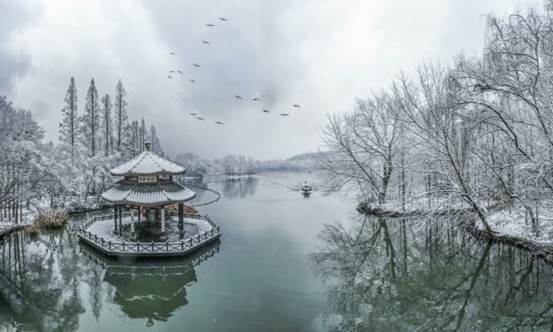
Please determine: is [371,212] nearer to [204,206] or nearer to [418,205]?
[418,205]

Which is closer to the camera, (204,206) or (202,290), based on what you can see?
(202,290)

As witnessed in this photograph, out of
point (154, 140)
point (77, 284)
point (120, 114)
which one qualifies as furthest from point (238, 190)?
point (77, 284)

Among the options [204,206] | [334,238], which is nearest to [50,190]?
[204,206]

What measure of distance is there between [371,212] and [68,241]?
25.3 meters

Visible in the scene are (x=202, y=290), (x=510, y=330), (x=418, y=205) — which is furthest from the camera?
(x=418, y=205)

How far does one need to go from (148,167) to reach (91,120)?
25.4 m

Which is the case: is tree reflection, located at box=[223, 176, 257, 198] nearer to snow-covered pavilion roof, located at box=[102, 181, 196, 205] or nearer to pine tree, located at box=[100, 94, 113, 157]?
pine tree, located at box=[100, 94, 113, 157]

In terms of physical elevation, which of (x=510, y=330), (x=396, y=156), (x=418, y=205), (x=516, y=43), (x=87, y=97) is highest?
(x=87, y=97)

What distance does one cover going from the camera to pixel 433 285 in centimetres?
1438

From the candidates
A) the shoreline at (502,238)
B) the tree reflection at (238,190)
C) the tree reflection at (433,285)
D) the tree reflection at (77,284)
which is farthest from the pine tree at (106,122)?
the shoreline at (502,238)

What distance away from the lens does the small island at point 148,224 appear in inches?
730

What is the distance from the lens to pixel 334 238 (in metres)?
23.2

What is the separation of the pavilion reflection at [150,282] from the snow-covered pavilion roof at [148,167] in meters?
5.23

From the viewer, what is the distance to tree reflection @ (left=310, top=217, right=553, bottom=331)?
1130 cm
